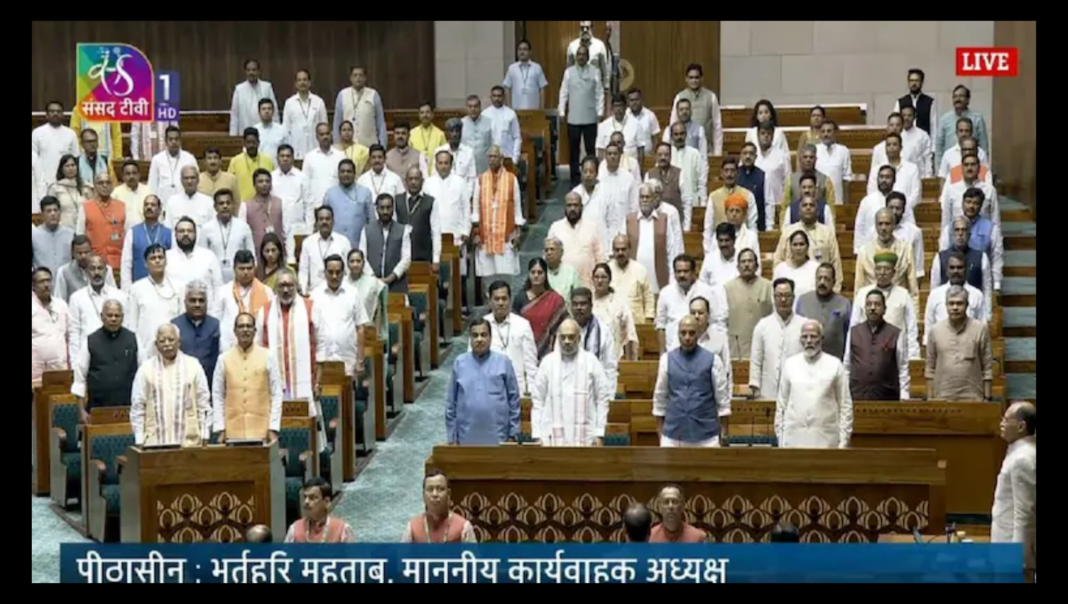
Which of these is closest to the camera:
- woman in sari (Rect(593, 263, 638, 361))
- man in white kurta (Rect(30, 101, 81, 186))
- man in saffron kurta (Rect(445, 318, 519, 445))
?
man in saffron kurta (Rect(445, 318, 519, 445))

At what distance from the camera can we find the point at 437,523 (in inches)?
336

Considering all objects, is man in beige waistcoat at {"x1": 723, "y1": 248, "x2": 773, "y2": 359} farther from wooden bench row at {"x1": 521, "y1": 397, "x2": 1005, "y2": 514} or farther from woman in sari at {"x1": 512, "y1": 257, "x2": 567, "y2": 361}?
wooden bench row at {"x1": 521, "y1": 397, "x2": 1005, "y2": 514}

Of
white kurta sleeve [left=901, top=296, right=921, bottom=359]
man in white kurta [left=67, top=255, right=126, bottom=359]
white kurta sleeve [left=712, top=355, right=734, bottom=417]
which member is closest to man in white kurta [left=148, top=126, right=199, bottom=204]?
man in white kurta [left=67, top=255, right=126, bottom=359]

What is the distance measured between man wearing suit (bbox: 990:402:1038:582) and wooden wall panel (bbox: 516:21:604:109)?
34.2 feet

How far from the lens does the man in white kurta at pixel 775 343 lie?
10.3 meters

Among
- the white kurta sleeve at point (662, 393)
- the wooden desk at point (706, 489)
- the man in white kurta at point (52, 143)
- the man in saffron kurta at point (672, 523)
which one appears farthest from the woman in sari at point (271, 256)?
the man in saffron kurta at point (672, 523)

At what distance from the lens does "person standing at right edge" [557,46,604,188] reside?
1515cm

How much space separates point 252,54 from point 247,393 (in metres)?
8.65

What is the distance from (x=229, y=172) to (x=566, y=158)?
4.49 meters

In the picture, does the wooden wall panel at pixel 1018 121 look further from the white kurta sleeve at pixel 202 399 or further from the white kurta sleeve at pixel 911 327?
the white kurta sleeve at pixel 202 399

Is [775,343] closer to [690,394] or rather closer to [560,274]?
[690,394]

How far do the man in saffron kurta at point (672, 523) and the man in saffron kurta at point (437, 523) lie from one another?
2.47 feet

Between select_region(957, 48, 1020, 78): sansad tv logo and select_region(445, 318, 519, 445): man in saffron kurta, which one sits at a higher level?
select_region(957, 48, 1020, 78): sansad tv logo

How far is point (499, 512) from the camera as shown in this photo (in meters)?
9.16
